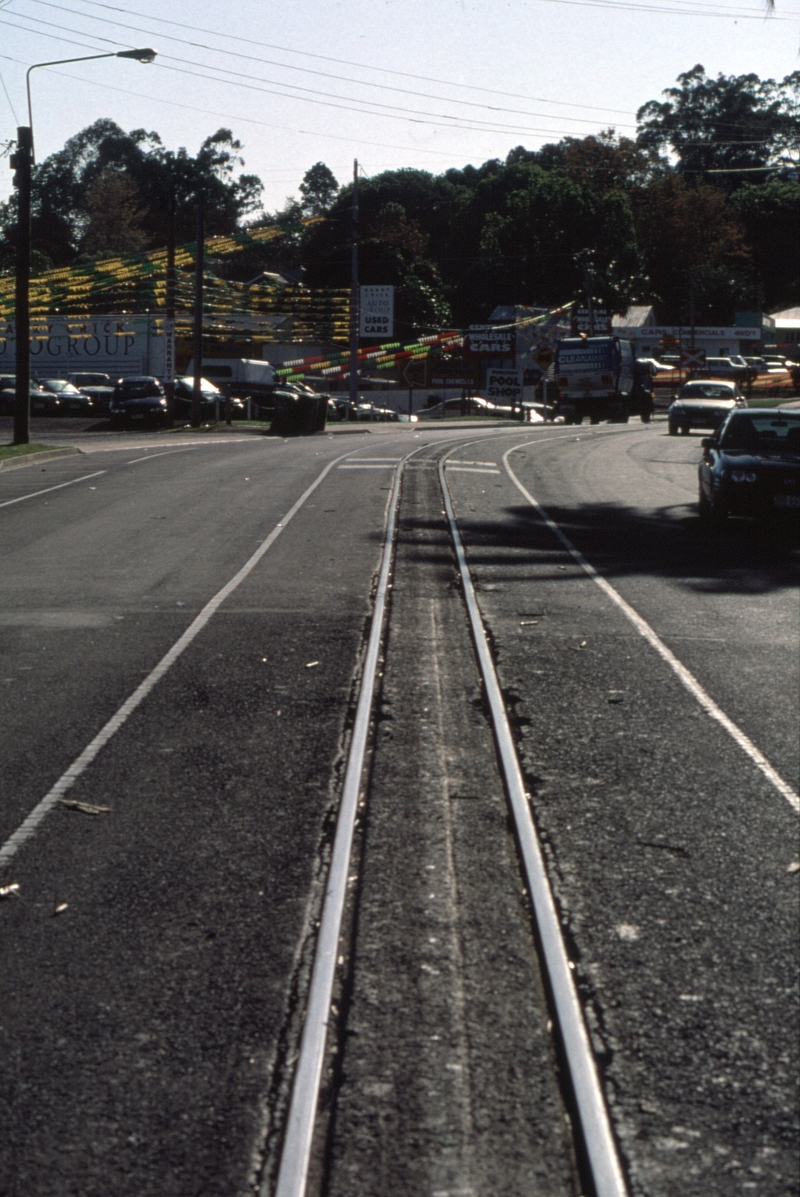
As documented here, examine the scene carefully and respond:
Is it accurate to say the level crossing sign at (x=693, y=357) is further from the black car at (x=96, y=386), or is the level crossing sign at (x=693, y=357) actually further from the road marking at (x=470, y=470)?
the road marking at (x=470, y=470)

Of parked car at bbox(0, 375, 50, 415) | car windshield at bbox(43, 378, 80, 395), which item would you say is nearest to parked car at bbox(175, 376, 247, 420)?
car windshield at bbox(43, 378, 80, 395)

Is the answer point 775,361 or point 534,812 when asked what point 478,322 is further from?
point 534,812

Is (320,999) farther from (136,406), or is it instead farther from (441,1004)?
(136,406)

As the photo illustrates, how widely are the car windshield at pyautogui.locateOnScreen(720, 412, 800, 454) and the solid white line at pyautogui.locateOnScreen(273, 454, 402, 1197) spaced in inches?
425

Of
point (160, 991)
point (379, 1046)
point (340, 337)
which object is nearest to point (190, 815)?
point (160, 991)

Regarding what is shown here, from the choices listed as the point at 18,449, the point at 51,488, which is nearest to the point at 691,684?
the point at 51,488

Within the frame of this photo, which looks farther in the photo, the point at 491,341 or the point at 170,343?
the point at 491,341

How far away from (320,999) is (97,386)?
53.4 metres

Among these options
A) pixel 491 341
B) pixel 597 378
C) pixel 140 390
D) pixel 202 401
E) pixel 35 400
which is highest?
pixel 491 341

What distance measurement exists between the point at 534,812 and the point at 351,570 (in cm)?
726

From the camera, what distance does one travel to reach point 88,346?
5941cm

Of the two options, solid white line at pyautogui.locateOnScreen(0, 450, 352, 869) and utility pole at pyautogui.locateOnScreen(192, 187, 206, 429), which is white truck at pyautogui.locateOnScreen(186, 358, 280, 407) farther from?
solid white line at pyautogui.locateOnScreen(0, 450, 352, 869)

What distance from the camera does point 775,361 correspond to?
87375 millimetres

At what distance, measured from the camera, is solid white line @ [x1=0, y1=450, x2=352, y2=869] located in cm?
566
